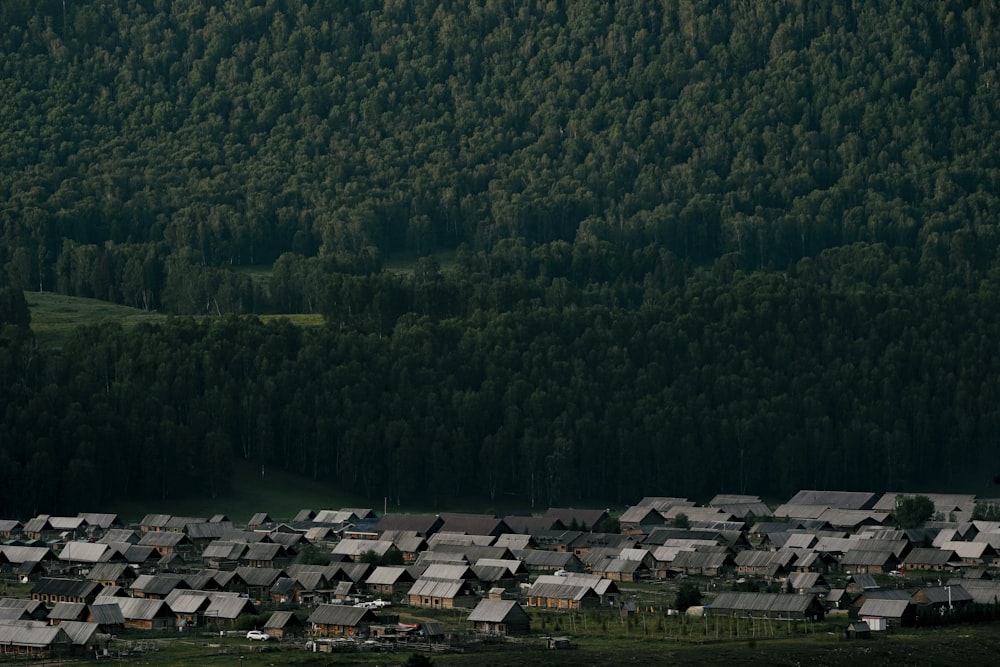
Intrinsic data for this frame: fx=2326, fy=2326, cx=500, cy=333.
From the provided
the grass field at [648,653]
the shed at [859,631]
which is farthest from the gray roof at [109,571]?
the shed at [859,631]

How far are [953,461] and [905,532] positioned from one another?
52362 millimetres

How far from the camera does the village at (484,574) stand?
342ft

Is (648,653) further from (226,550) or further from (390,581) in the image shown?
(226,550)

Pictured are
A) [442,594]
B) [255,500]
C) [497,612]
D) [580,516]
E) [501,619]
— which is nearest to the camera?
[501,619]

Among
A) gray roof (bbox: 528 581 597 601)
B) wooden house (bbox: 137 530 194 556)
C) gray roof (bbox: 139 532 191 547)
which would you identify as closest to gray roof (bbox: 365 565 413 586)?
gray roof (bbox: 528 581 597 601)

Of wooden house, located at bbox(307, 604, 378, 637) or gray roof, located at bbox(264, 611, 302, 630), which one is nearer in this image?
wooden house, located at bbox(307, 604, 378, 637)

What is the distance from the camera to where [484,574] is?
122812 millimetres

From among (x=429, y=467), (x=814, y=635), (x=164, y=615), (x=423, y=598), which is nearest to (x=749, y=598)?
(x=814, y=635)

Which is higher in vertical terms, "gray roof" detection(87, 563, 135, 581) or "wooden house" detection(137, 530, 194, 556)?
"gray roof" detection(87, 563, 135, 581)

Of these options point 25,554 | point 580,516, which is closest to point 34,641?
point 25,554

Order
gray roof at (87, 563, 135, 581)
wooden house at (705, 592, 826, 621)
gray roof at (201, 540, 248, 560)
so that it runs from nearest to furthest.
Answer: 1. wooden house at (705, 592, 826, 621)
2. gray roof at (87, 563, 135, 581)
3. gray roof at (201, 540, 248, 560)

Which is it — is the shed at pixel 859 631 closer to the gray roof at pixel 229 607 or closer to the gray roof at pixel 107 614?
the gray roof at pixel 229 607

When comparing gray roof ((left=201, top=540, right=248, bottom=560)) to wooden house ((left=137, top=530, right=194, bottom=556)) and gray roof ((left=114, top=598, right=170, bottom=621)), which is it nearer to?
wooden house ((left=137, top=530, right=194, bottom=556))

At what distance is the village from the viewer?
104250mm
